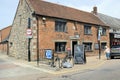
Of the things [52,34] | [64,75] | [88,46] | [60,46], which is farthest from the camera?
[88,46]

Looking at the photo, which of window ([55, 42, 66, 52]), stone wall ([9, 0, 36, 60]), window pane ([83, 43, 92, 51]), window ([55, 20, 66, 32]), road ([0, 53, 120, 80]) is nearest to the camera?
road ([0, 53, 120, 80])

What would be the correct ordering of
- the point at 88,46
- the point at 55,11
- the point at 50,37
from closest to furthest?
the point at 50,37, the point at 55,11, the point at 88,46

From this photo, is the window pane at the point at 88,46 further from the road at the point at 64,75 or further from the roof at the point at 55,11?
the road at the point at 64,75

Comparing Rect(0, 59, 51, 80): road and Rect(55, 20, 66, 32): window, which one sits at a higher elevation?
Rect(55, 20, 66, 32): window

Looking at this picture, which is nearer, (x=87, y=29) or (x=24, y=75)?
(x=24, y=75)

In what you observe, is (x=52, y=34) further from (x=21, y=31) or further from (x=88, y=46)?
(x=88, y=46)

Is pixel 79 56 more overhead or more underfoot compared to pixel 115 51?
more underfoot

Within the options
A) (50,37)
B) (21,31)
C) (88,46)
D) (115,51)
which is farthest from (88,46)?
(21,31)

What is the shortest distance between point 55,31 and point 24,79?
13756 millimetres

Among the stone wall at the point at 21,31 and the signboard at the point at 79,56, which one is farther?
the stone wall at the point at 21,31

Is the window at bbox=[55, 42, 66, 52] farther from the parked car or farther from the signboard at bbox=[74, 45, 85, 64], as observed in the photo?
the parked car

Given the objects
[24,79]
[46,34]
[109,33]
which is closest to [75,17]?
[46,34]

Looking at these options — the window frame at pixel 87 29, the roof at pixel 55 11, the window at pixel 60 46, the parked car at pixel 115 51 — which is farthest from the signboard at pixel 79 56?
the window frame at pixel 87 29

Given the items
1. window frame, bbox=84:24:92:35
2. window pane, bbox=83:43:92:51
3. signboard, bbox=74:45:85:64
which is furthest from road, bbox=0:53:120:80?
window frame, bbox=84:24:92:35
